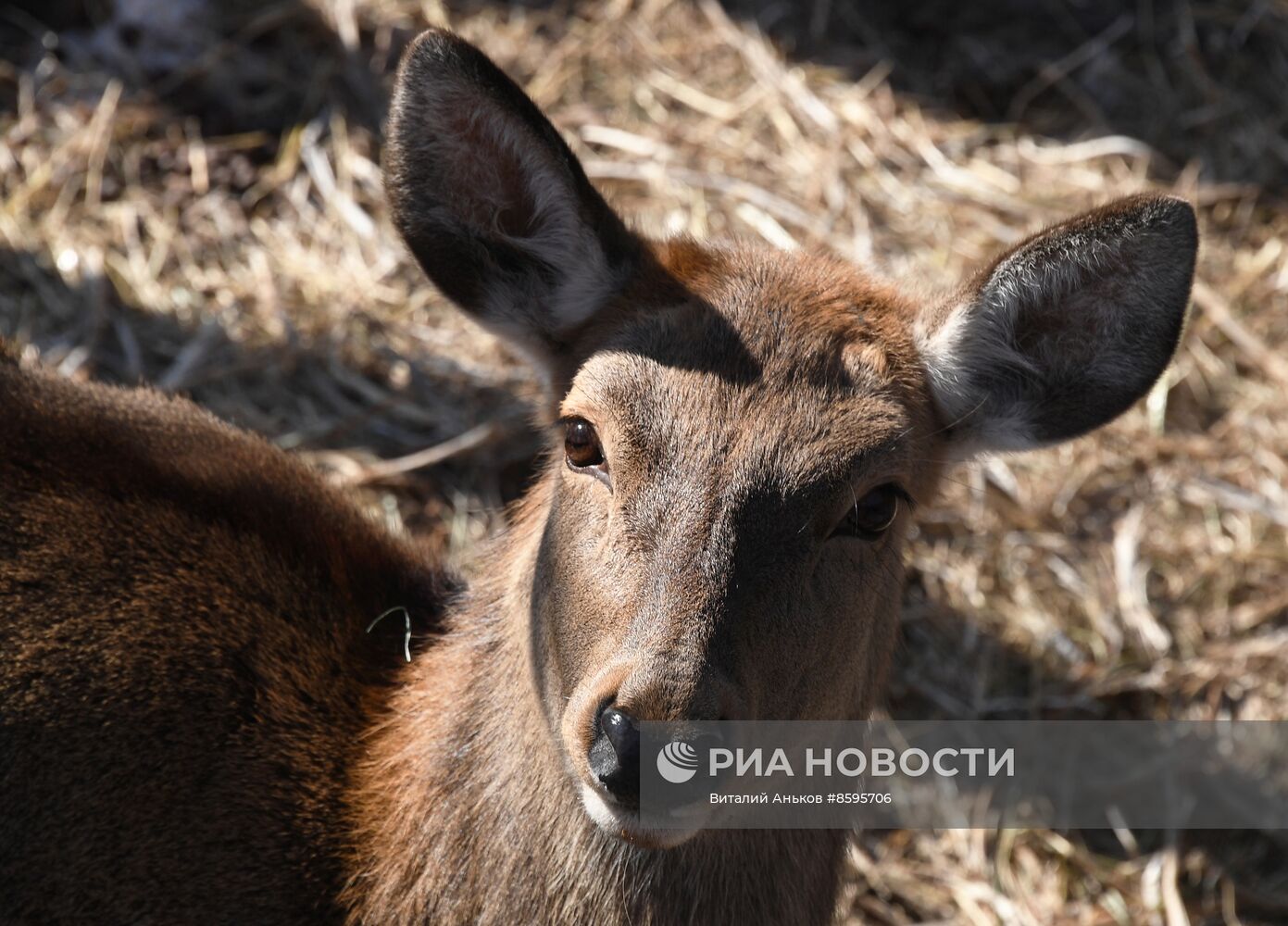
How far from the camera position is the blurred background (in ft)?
19.6

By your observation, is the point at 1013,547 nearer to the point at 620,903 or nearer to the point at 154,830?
the point at 620,903

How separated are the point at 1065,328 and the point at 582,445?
4.74 feet

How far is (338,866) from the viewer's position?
3.88m

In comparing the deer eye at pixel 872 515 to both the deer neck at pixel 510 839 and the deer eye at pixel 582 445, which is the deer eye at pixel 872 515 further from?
the deer neck at pixel 510 839

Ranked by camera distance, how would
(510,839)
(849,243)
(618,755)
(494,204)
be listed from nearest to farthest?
1. (618,755)
2. (510,839)
3. (494,204)
4. (849,243)

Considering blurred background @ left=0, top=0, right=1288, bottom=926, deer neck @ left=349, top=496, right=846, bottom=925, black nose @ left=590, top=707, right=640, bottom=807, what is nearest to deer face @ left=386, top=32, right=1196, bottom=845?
black nose @ left=590, top=707, right=640, bottom=807

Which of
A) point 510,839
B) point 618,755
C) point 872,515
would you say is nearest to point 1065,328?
point 872,515

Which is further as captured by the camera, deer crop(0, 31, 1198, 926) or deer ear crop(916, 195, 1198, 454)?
deer ear crop(916, 195, 1198, 454)

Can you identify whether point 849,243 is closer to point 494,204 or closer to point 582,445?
point 494,204

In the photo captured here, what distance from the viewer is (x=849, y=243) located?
724 cm

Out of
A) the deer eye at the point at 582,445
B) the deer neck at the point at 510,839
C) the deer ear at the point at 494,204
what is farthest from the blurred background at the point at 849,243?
the deer eye at the point at 582,445

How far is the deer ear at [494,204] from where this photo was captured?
3.72 m

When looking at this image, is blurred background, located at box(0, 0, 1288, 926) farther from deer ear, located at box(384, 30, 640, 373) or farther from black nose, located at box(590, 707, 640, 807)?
black nose, located at box(590, 707, 640, 807)

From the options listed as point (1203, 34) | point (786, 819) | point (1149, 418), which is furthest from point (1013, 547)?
point (1203, 34)
